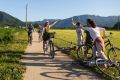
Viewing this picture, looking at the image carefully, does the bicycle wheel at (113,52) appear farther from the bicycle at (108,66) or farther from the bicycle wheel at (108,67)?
the bicycle wheel at (108,67)

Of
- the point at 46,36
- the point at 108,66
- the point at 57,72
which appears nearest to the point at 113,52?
the point at 108,66

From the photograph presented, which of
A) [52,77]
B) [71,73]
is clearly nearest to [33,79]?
[52,77]

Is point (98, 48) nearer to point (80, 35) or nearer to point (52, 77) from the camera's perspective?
point (52, 77)

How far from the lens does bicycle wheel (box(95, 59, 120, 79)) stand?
11261 mm

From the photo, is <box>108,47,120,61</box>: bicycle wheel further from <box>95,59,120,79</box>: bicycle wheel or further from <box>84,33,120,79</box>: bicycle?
<box>95,59,120,79</box>: bicycle wheel

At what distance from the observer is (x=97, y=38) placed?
12.4m

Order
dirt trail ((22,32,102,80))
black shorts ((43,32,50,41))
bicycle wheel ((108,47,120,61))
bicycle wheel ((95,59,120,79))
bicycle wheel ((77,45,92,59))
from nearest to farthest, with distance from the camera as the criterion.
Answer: dirt trail ((22,32,102,80))
bicycle wheel ((95,59,120,79))
bicycle wheel ((108,47,120,61))
bicycle wheel ((77,45,92,59))
black shorts ((43,32,50,41))

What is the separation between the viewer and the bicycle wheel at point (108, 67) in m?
11.3

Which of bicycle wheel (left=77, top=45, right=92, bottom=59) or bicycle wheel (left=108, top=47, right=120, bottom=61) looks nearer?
bicycle wheel (left=108, top=47, right=120, bottom=61)

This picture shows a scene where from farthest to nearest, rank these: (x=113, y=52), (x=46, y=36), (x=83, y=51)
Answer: (x=46, y=36)
(x=83, y=51)
(x=113, y=52)

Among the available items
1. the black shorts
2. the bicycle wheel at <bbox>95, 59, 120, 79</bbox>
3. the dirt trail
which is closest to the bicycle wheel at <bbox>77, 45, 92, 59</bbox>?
the dirt trail

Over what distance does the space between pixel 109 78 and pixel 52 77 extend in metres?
1.78

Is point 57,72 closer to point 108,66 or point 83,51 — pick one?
point 108,66

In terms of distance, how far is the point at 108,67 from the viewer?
476 inches
